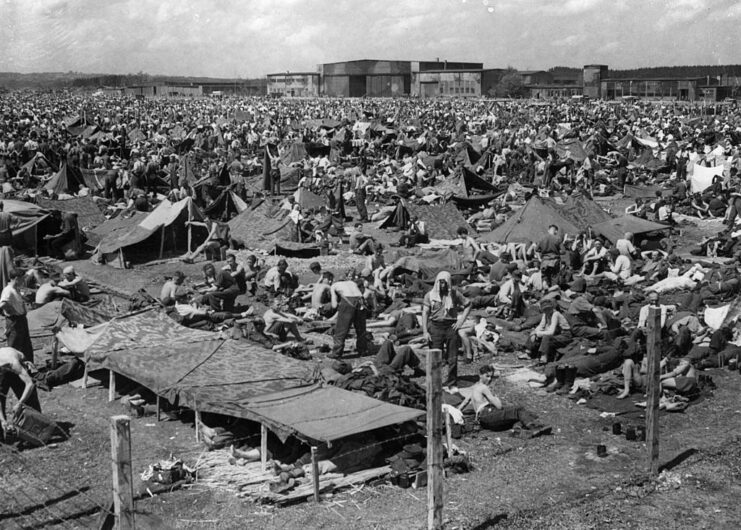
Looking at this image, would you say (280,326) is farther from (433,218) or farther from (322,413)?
(433,218)

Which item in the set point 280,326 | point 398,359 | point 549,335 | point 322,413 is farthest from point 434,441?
point 280,326

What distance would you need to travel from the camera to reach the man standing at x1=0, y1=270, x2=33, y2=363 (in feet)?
33.7

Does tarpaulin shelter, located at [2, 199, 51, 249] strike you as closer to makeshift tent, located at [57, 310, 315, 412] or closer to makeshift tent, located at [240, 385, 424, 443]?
makeshift tent, located at [57, 310, 315, 412]

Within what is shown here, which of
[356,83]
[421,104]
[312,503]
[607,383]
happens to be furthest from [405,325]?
[356,83]

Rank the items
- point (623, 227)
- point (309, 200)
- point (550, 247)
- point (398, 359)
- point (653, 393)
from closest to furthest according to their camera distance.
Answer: point (653, 393) < point (398, 359) < point (550, 247) < point (623, 227) < point (309, 200)

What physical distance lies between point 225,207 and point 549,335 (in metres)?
12.4

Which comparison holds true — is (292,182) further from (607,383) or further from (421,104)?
(421,104)

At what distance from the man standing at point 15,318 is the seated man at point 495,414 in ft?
17.1

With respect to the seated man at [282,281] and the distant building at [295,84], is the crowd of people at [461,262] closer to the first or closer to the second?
the seated man at [282,281]

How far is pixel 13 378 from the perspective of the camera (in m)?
9.28

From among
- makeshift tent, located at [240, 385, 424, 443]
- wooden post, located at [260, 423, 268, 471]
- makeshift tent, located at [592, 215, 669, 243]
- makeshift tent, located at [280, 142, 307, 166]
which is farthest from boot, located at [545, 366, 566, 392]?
makeshift tent, located at [280, 142, 307, 166]

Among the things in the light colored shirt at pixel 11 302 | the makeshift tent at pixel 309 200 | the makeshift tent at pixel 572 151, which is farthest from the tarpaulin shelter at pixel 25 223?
the makeshift tent at pixel 572 151

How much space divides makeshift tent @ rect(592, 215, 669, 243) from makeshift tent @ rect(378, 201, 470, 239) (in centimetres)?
324

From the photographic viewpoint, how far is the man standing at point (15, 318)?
10.3 m
